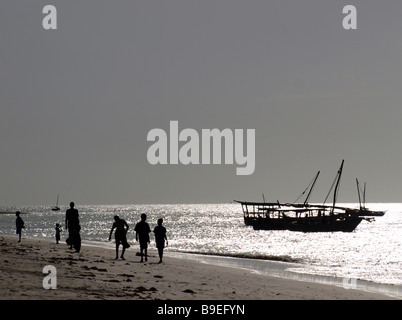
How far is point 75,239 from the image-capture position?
2655 centimetres

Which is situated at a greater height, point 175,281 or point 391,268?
point 175,281
